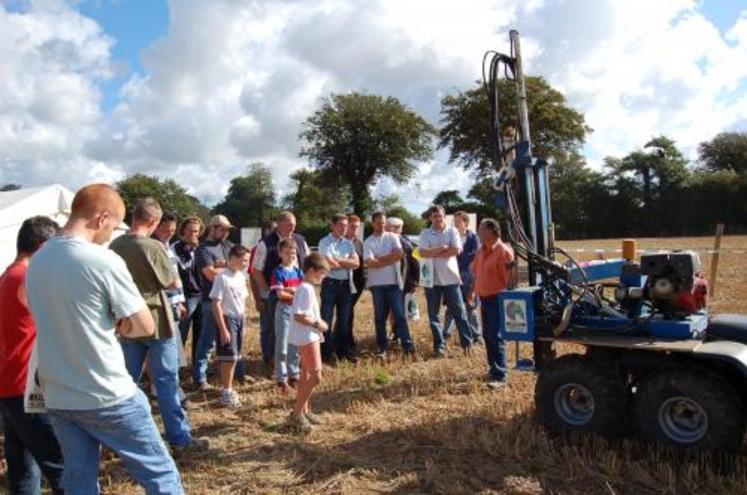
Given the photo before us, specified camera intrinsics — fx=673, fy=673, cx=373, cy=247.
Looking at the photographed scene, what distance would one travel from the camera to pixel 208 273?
7211 mm

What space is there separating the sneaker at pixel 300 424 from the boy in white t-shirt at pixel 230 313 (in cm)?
97

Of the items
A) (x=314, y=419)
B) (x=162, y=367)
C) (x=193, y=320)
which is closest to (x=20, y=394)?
(x=162, y=367)

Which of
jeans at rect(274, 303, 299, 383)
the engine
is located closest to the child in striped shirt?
jeans at rect(274, 303, 299, 383)

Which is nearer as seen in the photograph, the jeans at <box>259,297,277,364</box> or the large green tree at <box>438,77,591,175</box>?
the jeans at <box>259,297,277,364</box>

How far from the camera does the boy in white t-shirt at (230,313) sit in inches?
258

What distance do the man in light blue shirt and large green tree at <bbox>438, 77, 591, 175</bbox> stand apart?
3833 cm

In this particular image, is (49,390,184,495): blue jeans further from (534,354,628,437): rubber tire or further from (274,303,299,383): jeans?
(274,303,299,383): jeans

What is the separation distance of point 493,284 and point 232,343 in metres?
2.72

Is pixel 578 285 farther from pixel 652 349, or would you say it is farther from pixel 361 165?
pixel 361 165

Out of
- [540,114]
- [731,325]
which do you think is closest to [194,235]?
[731,325]

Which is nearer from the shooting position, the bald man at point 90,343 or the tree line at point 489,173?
the bald man at point 90,343

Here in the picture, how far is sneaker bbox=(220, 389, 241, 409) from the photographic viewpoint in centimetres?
648

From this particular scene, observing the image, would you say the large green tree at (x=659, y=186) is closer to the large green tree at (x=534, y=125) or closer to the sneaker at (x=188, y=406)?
the large green tree at (x=534, y=125)

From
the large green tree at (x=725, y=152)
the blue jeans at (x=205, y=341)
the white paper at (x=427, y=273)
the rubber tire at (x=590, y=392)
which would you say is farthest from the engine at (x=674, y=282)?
the large green tree at (x=725, y=152)
